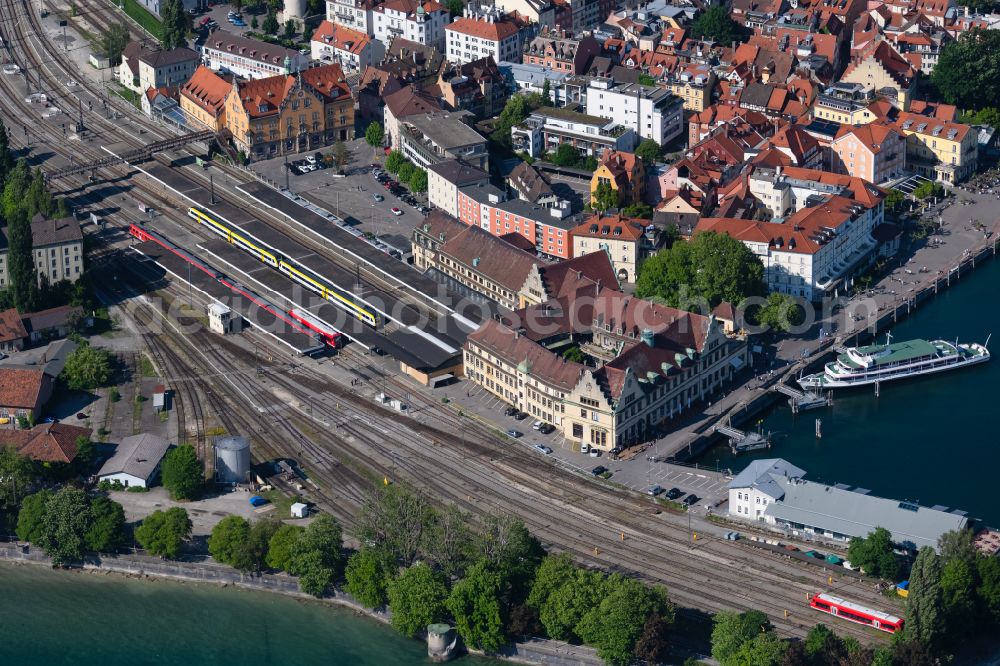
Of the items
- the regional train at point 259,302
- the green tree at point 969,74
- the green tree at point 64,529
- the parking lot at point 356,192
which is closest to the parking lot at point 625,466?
the regional train at point 259,302

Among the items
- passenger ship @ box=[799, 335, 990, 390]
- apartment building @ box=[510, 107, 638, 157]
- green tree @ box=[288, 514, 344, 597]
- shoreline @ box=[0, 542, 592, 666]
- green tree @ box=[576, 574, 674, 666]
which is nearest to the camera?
green tree @ box=[576, 574, 674, 666]

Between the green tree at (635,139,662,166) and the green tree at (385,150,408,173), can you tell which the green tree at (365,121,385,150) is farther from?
the green tree at (635,139,662,166)

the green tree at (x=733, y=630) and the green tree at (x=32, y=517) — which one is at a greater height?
the green tree at (x=733, y=630)

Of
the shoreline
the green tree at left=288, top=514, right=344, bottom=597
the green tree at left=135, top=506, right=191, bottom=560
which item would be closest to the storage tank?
the green tree at left=135, top=506, right=191, bottom=560

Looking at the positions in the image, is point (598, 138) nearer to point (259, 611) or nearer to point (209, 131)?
point (209, 131)

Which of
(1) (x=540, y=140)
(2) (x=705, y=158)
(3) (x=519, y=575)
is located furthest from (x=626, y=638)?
(1) (x=540, y=140)

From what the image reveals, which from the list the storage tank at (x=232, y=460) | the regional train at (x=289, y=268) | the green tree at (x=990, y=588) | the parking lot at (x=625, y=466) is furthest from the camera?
the regional train at (x=289, y=268)

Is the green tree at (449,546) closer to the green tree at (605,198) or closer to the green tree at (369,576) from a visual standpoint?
the green tree at (369,576)
